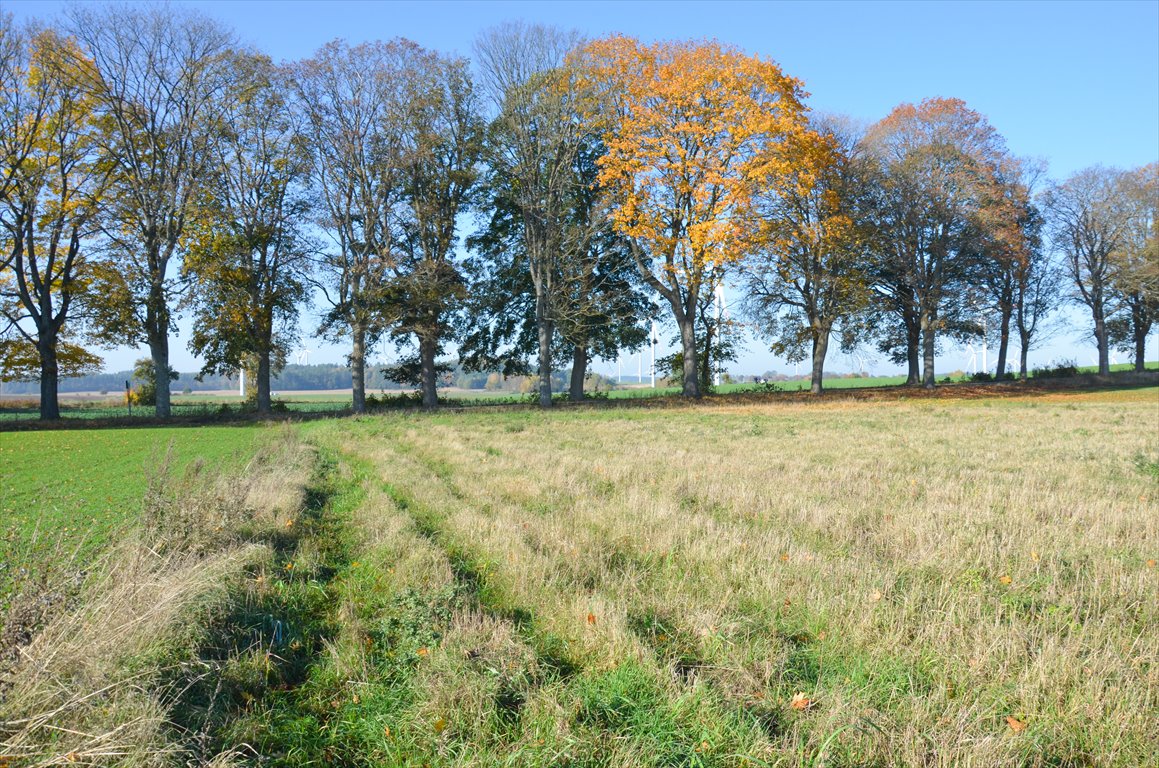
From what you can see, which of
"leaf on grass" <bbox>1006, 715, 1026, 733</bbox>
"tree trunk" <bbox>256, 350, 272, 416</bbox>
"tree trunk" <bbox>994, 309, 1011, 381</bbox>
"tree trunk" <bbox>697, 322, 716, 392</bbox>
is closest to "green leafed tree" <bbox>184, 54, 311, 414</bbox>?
"tree trunk" <bbox>256, 350, 272, 416</bbox>

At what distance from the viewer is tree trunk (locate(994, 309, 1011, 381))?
49906mm

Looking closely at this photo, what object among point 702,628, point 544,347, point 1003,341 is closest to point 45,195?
point 544,347

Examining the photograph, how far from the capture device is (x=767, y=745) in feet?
11.3

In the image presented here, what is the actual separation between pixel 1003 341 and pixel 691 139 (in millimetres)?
34688

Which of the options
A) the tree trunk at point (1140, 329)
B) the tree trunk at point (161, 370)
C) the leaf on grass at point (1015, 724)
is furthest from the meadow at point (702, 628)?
the tree trunk at point (1140, 329)

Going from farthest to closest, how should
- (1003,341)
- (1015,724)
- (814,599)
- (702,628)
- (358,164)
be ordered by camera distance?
(1003,341) → (358,164) → (814,599) → (702,628) → (1015,724)

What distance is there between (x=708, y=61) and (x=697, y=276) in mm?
10510

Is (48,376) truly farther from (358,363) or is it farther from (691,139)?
(691,139)

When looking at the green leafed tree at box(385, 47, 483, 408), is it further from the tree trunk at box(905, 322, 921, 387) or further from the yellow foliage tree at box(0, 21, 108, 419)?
the tree trunk at box(905, 322, 921, 387)

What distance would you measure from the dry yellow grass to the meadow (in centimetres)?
2

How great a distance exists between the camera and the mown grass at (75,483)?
218 inches

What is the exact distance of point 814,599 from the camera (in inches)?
214

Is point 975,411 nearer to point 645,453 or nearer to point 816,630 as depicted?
point 645,453

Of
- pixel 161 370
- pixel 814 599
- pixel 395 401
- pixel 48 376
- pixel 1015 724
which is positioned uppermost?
pixel 161 370
